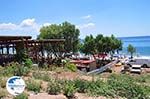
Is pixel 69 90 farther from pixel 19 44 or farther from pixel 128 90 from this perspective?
pixel 19 44

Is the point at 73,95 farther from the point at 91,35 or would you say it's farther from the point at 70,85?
the point at 91,35

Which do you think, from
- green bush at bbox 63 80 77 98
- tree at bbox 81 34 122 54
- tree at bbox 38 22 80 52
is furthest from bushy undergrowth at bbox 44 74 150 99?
tree at bbox 81 34 122 54

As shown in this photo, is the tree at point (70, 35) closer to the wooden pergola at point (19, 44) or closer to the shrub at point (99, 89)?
the wooden pergola at point (19, 44)

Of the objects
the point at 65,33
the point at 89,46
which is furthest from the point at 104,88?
the point at 89,46

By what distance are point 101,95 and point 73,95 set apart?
4.90ft

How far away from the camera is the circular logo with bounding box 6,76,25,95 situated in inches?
419

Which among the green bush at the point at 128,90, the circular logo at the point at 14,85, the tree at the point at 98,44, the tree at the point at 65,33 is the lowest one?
the green bush at the point at 128,90

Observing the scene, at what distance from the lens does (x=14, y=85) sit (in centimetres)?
1070

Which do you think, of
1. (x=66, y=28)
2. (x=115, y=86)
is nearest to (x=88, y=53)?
(x=66, y=28)

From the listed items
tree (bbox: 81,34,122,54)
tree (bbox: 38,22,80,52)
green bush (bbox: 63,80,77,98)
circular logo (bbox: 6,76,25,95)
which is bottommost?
green bush (bbox: 63,80,77,98)

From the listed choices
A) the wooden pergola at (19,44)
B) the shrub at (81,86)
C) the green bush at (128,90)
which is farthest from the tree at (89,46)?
the shrub at (81,86)

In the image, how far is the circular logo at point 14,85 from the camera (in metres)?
10.6

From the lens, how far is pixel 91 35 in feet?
247

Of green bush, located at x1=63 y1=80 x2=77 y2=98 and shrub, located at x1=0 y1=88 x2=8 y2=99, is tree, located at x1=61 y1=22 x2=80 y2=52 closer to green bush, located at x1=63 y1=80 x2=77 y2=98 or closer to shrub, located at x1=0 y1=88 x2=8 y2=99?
green bush, located at x1=63 y1=80 x2=77 y2=98
